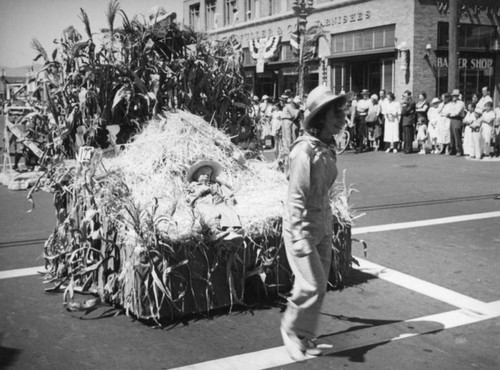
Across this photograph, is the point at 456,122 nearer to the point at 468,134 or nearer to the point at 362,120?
the point at 468,134

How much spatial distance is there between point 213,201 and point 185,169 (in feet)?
1.99

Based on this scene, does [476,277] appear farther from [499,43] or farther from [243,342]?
[499,43]

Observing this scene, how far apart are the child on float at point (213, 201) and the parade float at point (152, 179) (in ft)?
0.22

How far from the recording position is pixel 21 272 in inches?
261

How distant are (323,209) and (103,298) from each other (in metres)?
2.23

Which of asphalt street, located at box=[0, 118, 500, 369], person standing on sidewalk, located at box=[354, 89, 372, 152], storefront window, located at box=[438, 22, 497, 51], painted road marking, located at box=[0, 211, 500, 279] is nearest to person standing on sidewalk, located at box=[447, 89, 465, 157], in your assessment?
person standing on sidewalk, located at box=[354, 89, 372, 152]

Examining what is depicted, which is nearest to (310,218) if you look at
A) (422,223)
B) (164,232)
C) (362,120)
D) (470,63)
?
(164,232)

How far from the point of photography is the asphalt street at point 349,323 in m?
4.32

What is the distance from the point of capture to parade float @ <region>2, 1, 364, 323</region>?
198 inches

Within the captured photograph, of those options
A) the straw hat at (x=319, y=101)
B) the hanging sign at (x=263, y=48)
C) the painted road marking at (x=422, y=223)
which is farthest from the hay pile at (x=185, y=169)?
the hanging sign at (x=263, y=48)

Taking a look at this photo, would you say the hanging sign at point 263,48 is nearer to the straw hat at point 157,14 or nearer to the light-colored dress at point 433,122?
the light-colored dress at point 433,122

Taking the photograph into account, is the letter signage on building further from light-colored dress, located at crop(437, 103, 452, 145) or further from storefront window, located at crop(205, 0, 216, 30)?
storefront window, located at crop(205, 0, 216, 30)

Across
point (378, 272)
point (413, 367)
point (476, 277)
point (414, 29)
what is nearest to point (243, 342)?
point (413, 367)

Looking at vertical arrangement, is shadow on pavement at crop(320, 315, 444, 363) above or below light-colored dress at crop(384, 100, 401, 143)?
below
